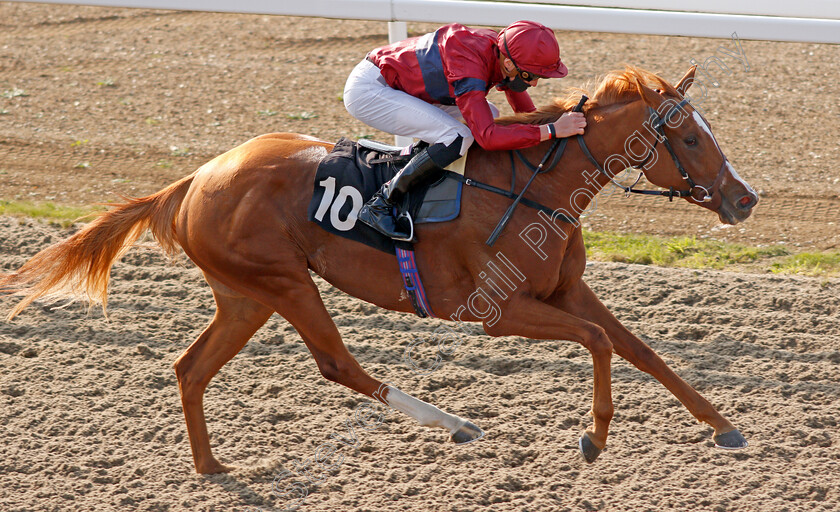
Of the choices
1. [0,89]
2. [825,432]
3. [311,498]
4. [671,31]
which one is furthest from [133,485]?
[0,89]

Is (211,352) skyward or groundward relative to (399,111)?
groundward

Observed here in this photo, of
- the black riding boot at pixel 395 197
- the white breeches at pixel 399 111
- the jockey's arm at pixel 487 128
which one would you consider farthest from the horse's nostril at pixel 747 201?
the black riding boot at pixel 395 197

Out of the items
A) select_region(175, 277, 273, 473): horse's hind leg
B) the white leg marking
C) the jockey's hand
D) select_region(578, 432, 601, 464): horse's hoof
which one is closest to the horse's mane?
the jockey's hand

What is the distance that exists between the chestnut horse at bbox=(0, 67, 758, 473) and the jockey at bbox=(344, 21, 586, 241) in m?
0.16

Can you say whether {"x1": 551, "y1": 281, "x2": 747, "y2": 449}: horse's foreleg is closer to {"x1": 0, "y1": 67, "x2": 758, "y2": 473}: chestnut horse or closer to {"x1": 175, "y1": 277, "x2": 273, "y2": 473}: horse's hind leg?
{"x1": 0, "y1": 67, "x2": 758, "y2": 473}: chestnut horse

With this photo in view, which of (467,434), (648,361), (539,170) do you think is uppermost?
(539,170)

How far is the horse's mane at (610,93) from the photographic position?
372 centimetres

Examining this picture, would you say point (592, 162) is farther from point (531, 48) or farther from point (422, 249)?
point (422, 249)

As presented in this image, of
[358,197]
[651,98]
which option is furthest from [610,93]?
[358,197]

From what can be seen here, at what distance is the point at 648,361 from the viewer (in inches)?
156

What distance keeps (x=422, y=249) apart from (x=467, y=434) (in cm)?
83

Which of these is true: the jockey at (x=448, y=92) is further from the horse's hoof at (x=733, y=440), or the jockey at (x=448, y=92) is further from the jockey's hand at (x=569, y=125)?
the horse's hoof at (x=733, y=440)

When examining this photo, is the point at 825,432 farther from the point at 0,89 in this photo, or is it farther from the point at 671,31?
the point at 0,89

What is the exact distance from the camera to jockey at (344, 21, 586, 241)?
364cm
